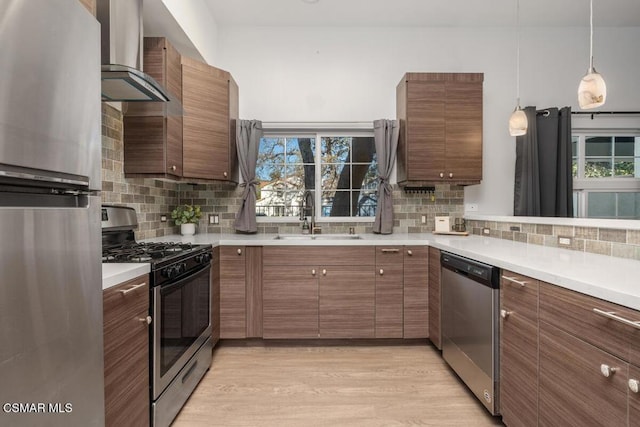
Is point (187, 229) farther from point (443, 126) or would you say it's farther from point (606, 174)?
point (606, 174)

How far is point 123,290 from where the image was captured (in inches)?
52.7

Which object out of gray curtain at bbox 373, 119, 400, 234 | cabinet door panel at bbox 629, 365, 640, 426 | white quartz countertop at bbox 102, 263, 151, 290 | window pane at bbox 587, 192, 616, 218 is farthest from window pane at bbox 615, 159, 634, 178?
white quartz countertop at bbox 102, 263, 151, 290

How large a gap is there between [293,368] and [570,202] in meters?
3.16

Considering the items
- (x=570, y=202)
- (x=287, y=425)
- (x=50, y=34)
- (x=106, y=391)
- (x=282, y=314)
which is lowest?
(x=287, y=425)

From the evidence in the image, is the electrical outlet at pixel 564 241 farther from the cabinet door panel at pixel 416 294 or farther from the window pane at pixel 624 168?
the window pane at pixel 624 168

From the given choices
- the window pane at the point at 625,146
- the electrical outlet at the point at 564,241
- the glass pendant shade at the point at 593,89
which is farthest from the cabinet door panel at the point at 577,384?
the window pane at the point at 625,146

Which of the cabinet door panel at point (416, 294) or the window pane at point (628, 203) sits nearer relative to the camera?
the cabinet door panel at point (416, 294)

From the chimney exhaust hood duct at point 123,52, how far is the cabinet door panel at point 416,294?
7.37ft

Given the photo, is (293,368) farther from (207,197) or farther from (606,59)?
(606,59)

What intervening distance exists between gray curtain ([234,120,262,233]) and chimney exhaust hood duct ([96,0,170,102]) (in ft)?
3.67

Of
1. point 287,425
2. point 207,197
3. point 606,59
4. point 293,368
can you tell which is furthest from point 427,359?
point 606,59

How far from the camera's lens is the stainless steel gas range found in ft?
5.39

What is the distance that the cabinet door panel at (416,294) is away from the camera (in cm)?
276

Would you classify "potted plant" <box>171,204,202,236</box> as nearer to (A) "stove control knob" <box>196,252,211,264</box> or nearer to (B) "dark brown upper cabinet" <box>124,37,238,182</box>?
(B) "dark brown upper cabinet" <box>124,37,238,182</box>
